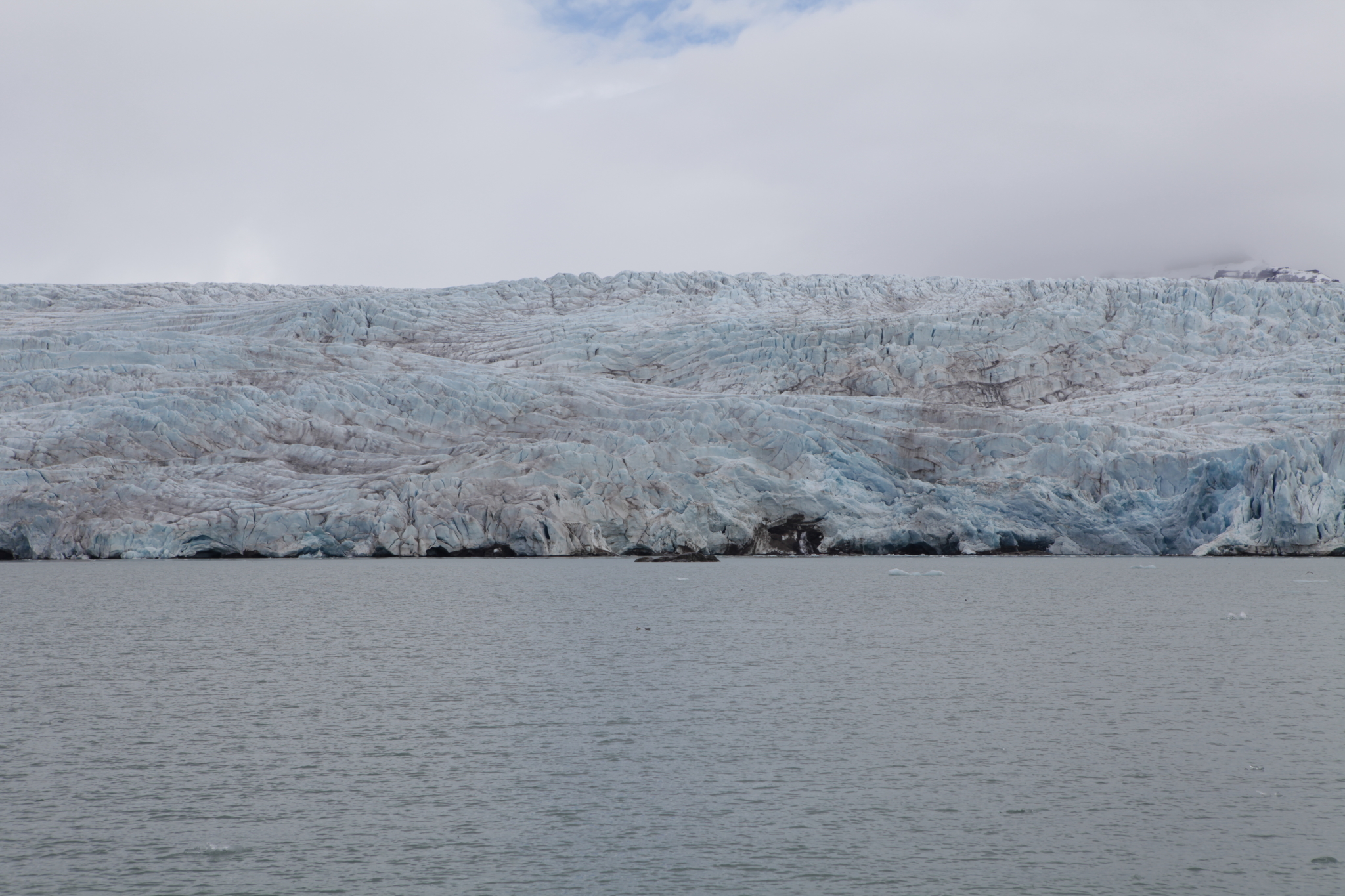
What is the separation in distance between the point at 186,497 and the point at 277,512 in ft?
10.4

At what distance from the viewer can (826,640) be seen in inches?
806

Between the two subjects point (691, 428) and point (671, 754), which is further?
point (691, 428)

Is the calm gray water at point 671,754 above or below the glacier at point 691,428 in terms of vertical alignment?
below

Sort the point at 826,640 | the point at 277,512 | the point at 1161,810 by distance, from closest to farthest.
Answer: the point at 1161,810 < the point at 826,640 < the point at 277,512

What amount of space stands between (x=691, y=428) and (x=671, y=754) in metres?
30.0

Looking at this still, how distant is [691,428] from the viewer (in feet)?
136

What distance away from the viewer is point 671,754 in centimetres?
1168

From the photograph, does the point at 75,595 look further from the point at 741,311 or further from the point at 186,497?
the point at 741,311

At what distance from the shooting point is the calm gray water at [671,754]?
27.4ft

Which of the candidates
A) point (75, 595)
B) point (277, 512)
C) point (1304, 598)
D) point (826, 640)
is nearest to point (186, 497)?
point (277, 512)

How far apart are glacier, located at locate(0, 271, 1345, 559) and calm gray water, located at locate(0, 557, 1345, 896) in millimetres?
13255

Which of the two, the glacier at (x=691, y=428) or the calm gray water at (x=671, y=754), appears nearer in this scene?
the calm gray water at (x=671, y=754)

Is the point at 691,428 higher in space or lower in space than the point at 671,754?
higher

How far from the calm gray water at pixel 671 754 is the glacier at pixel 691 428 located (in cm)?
1325
